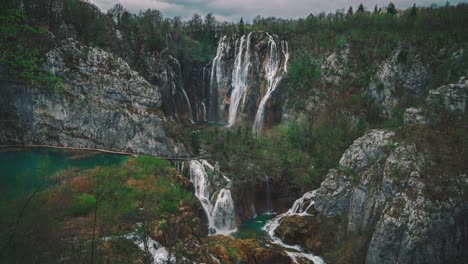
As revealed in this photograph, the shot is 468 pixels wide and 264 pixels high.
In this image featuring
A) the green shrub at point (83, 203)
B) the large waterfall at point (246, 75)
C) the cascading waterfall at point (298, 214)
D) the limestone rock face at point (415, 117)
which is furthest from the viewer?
the large waterfall at point (246, 75)

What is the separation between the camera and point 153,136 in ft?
110

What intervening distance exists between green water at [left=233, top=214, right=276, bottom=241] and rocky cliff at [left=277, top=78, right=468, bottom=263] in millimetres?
1578

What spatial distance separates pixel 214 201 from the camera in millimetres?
26250

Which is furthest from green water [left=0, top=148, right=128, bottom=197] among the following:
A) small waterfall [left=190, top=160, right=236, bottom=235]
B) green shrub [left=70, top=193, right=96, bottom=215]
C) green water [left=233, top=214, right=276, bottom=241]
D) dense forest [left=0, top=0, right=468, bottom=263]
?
green water [left=233, top=214, right=276, bottom=241]

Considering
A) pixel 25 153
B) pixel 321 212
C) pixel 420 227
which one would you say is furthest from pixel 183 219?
pixel 25 153

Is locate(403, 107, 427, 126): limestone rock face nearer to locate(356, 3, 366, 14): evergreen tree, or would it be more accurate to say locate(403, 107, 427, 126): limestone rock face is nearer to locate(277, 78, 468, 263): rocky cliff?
locate(277, 78, 468, 263): rocky cliff

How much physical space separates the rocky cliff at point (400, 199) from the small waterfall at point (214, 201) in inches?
159

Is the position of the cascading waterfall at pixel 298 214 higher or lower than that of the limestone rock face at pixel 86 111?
lower

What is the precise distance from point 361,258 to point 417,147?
671cm

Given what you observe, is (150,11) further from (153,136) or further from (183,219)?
(183,219)

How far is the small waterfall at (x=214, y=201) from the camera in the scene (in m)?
25.3

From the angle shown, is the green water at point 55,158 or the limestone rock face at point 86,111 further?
the limestone rock face at point 86,111

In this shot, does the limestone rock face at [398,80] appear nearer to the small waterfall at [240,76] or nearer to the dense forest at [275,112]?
the dense forest at [275,112]

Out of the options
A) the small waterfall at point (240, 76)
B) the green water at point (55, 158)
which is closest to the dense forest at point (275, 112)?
the small waterfall at point (240, 76)
